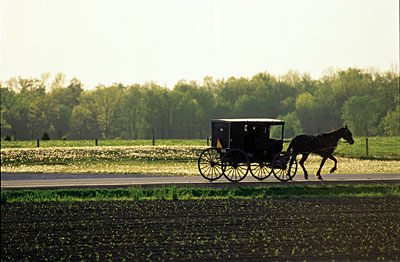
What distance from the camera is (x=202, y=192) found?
61.3 ft

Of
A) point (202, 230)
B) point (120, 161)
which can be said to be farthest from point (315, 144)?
point (120, 161)

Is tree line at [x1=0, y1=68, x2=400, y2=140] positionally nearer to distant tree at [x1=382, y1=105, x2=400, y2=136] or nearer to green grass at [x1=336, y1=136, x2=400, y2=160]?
distant tree at [x1=382, y1=105, x2=400, y2=136]

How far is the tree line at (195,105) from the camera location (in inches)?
2997

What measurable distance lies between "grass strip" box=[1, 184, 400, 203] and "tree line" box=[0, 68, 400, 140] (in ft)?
175

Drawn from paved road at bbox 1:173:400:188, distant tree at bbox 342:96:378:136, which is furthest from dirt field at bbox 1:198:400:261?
distant tree at bbox 342:96:378:136

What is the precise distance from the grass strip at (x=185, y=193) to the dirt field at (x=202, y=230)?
892 millimetres

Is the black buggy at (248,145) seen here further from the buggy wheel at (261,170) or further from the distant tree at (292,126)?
the distant tree at (292,126)

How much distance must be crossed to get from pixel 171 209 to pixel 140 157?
737 inches

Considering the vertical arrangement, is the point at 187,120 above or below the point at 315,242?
above

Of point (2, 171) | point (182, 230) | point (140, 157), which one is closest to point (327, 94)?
point (140, 157)

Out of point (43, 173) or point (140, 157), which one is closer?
point (43, 173)

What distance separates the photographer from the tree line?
7612cm

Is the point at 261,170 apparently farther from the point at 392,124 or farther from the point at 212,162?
the point at 392,124

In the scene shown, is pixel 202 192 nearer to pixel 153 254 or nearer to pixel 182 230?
pixel 182 230
